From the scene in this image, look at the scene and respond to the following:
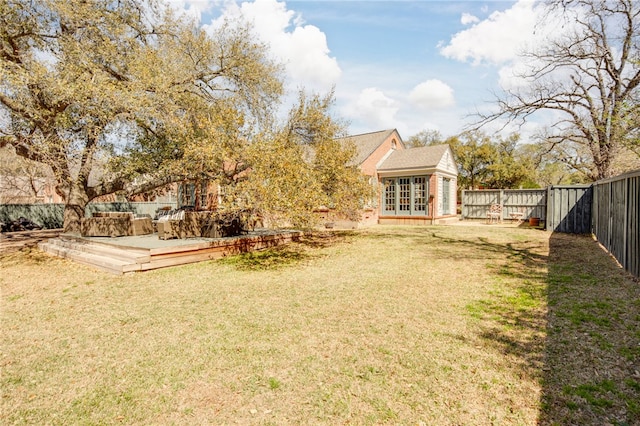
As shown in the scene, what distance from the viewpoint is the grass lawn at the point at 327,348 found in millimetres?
2600

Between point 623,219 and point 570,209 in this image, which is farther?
point 570,209

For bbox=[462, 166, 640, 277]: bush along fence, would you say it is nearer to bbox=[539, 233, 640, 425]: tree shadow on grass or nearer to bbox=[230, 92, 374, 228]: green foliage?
bbox=[539, 233, 640, 425]: tree shadow on grass

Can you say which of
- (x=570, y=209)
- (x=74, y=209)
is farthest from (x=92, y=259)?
(x=570, y=209)

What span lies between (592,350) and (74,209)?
1460 centimetres

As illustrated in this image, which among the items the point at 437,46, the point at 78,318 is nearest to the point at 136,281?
the point at 78,318

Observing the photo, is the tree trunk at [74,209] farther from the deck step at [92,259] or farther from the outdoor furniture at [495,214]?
the outdoor furniture at [495,214]

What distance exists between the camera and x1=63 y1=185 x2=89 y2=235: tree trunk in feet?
38.1

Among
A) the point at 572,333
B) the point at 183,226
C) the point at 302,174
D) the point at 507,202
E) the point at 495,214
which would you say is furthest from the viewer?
the point at 507,202

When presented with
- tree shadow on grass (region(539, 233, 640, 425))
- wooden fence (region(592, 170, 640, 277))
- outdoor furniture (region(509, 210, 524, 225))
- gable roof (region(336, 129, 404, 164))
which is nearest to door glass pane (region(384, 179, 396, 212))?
gable roof (region(336, 129, 404, 164))

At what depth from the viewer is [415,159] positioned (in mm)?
18547

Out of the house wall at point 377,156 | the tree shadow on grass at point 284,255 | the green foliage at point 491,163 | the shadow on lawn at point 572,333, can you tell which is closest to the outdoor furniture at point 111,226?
the tree shadow on grass at point 284,255

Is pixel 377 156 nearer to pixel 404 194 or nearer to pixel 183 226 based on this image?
pixel 404 194

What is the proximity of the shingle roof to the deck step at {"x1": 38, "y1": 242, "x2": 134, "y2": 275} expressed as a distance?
1460 cm

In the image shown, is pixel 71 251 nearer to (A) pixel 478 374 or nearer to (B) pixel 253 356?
(B) pixel 253 356
